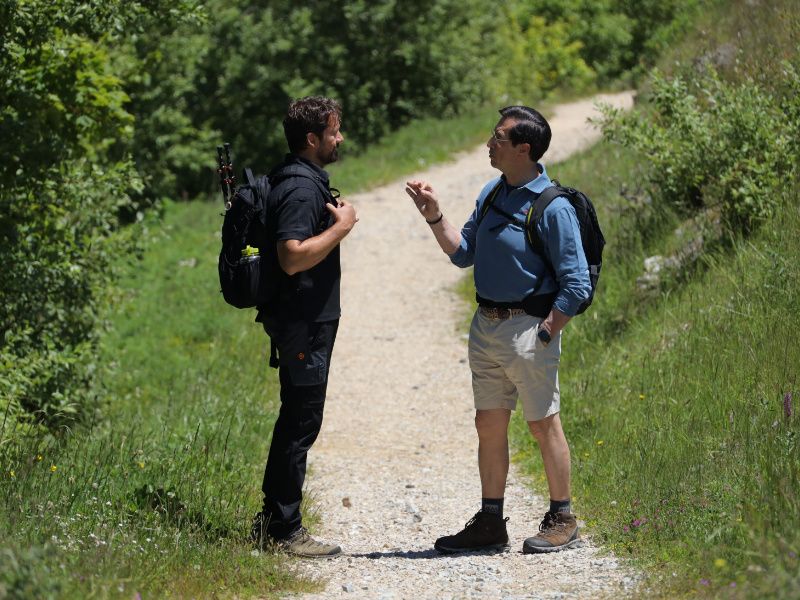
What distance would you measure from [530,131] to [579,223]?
49 centimetres

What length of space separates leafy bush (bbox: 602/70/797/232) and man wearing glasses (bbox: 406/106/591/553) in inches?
137

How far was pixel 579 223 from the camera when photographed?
5.22 metres

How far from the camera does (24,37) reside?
766cm

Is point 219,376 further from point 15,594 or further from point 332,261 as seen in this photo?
point 15,594

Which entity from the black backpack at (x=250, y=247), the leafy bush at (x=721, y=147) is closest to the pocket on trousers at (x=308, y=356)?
the black backpack at (x=250, y=247)

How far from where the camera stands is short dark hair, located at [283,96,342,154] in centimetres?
521

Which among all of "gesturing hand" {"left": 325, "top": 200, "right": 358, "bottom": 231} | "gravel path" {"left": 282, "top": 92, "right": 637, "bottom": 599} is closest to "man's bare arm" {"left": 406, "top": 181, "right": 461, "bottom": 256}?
"gesturing hand" {"left": 325, "top": 200, "right": 358, "bottom": 231}

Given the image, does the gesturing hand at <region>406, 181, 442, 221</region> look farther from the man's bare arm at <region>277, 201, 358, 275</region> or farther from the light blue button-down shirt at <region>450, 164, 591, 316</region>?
the man's bare arm at <region>277, 201, 358, 275</region>

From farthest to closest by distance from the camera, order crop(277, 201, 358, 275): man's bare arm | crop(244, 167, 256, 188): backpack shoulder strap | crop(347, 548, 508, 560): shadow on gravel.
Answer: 1. crop(347, 548, 508, 560): shadow on gravel
2. crop(244, 167, 256, 188): backpack shoulder strap
3. crop(277, 201, 358, 275): man's bare arm

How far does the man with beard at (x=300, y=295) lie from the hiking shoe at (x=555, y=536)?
109 cm

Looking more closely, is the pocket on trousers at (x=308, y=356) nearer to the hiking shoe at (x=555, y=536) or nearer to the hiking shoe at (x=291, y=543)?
the hiking shoe at (x=291, y=543)

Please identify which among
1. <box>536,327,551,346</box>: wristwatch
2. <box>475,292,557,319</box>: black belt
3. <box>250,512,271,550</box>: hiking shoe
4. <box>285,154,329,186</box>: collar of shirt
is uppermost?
<box>285,154,329,186</box>: collar of shirt

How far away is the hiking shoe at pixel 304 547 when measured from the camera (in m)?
5.38

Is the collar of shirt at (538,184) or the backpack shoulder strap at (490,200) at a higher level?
the collar of shirt at (538,184)
